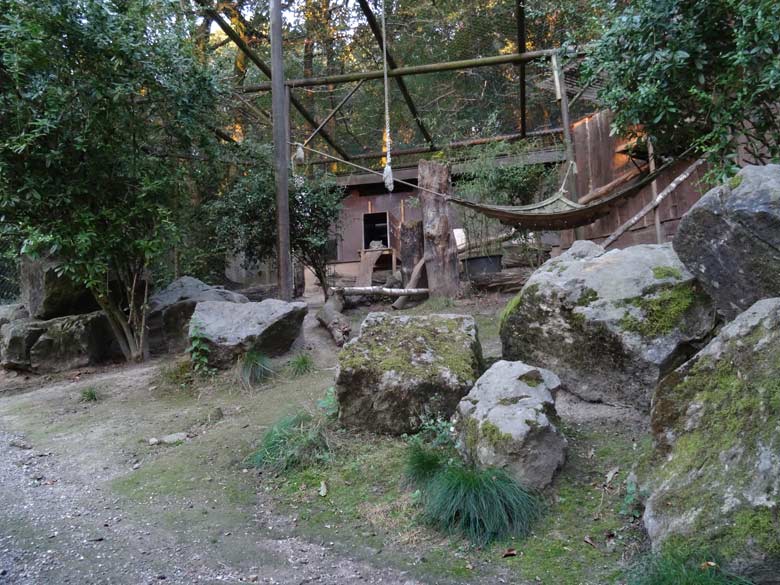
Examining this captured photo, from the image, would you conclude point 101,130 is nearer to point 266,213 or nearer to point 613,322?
point 266,213

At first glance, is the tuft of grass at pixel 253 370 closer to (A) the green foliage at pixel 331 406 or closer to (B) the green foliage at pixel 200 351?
(B) the green foliage at pixel 200 351

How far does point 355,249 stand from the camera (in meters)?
14.2

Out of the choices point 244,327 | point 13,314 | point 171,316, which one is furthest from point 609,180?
point 13,314

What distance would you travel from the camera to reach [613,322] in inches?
131

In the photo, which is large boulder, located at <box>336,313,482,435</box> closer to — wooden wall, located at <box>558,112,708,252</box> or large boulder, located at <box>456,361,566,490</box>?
large boulder, located at <box>456,361,566,490</box>

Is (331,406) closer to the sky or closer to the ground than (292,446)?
closer to the sky

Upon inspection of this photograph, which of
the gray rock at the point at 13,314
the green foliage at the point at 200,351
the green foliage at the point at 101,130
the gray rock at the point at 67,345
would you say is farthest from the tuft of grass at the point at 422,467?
the gray rock at the point at 13,314

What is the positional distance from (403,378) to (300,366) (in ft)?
6.78

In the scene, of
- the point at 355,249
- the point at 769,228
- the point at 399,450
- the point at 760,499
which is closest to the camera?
the point at 760,499

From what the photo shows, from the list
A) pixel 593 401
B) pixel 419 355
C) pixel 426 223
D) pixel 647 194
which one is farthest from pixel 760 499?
pixel 647 194

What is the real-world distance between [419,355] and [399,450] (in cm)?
62

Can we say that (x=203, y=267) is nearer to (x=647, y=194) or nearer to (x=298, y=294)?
(x=298, y=294)

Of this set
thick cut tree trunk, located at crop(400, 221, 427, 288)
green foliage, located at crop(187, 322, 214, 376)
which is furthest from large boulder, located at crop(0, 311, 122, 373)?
thick cut tree trunk, located at crop(400, 221, 427, 288)

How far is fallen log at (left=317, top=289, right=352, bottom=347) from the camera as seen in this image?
21.2 ft
